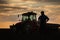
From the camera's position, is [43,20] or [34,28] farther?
[34,28]

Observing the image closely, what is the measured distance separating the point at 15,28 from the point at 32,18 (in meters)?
2.52

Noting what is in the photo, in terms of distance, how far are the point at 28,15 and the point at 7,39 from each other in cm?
1199

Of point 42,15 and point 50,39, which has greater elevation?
point 42,15

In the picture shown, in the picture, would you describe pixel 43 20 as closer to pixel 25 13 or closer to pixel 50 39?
pixel 50 39

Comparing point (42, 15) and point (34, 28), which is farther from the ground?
point (42, 15)

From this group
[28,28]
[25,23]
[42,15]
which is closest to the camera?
[42,15]

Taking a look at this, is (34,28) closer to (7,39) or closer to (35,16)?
(35,16)

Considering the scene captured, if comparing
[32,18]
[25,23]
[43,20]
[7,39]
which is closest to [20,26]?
[25,23]

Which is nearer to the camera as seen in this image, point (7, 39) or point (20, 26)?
point (7, 39)

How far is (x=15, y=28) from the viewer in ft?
77.3

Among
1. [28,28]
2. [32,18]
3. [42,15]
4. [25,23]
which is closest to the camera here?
[42,15]

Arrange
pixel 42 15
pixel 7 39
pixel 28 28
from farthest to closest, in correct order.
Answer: pixel 28 28 < pixel 42 15 < pixel 7 39

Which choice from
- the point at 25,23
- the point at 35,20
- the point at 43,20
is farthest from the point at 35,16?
the point at 43,20

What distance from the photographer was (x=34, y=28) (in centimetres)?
2209
